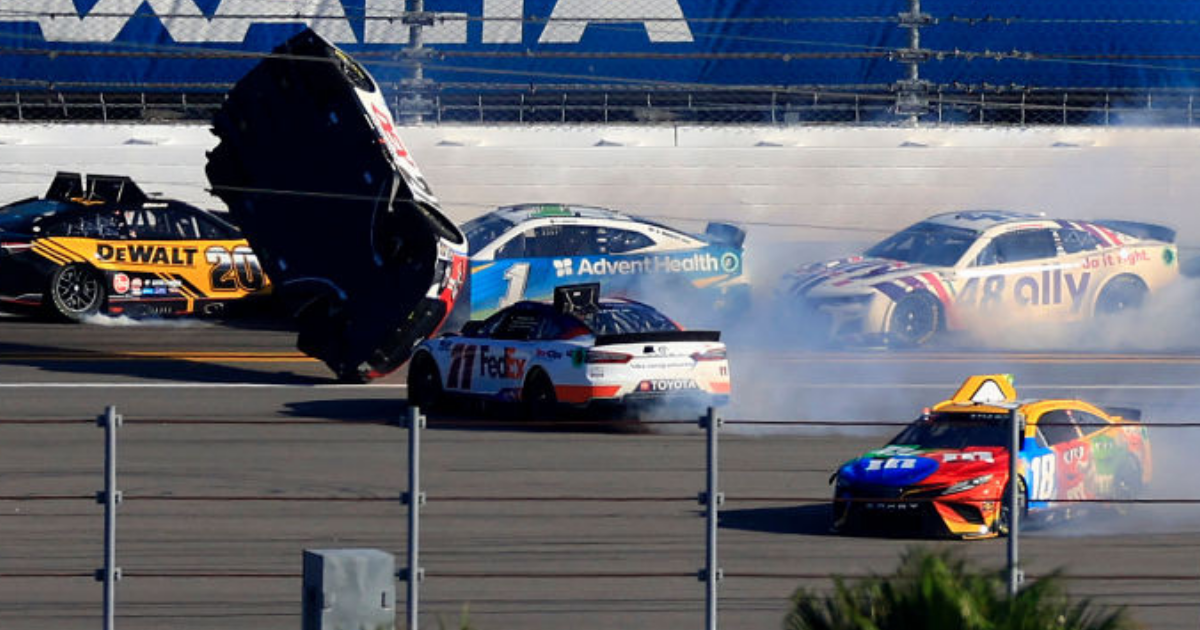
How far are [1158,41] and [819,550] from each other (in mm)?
16953

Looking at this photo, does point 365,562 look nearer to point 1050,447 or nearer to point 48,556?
point 48,556

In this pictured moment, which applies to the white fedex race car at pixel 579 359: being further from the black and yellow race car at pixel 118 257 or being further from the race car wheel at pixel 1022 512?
the black and yellow race car at pixel 118 257

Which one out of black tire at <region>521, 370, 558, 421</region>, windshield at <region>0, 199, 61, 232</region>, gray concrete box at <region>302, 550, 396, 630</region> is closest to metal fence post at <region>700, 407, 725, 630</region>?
gray concrete box at <region>302, 550, 396, 630</region>

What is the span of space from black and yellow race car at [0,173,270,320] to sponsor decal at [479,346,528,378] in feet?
20.0

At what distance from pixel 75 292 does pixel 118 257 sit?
0.77 meters

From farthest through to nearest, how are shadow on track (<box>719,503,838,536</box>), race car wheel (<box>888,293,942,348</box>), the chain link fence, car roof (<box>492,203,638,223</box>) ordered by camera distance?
1. the chain link fence
2. car roof (<box>492,203,638,223</box>)
3. race car wheel (<box>888,293,942,348</box>)
4. shadow on track (<box>719,503,838,536</box>)

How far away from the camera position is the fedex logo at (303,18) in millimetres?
27422

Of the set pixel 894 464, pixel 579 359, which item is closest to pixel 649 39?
pixel 579 359

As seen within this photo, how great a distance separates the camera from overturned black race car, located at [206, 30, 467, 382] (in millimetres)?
19125

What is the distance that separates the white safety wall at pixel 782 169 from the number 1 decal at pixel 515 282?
4.53 metres

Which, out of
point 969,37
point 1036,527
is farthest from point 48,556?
point 969,37

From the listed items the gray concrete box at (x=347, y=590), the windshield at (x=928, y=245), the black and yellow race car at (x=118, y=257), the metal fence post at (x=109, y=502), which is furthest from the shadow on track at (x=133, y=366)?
the gray concrete box at (x=347, y=590)

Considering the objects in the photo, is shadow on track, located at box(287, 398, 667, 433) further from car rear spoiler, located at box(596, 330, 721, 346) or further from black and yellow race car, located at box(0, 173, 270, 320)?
black and yellow race car, located at box(0, 173, 270, 320)

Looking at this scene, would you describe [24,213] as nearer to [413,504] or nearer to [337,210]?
[337,210]
